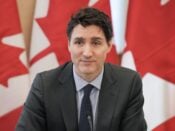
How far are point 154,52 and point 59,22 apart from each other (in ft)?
1.74

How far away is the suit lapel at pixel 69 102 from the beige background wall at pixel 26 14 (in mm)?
710

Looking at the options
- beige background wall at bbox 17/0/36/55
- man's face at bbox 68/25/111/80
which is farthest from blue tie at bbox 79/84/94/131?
beige background wall at bbox 17/0/36/55

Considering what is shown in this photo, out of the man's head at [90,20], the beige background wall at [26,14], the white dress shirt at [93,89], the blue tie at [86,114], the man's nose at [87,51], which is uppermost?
the beige background wall at [26,14]

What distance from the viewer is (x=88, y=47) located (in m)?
1.25

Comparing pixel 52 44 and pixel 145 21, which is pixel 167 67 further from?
pixel 52 44

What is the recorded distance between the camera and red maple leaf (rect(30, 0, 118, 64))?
1.93 metres

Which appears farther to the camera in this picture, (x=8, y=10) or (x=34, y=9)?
(x=34, y=9)

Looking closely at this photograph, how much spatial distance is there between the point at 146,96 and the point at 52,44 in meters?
0.58

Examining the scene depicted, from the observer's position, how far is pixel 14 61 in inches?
74.0

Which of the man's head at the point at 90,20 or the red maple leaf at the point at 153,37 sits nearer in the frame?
the man's head at the point at 90,20

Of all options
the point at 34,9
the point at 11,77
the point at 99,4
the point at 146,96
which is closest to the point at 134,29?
the point at 99,4

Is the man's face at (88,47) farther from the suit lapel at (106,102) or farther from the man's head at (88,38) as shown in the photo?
the suit lapel at (106,102)

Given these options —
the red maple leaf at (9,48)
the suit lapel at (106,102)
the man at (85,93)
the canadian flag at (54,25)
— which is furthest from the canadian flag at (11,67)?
the suit lapel at (106,102)

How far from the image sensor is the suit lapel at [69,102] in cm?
132
